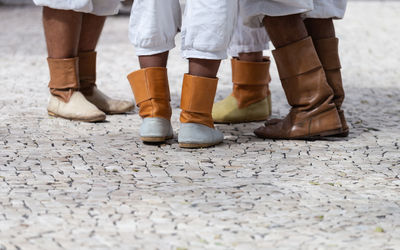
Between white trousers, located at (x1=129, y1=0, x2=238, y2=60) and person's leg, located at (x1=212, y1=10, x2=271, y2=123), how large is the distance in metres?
0.54

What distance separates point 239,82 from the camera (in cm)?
368

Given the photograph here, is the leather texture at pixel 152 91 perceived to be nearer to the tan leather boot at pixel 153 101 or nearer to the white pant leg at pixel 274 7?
the tan leather boot at pixel 153 101

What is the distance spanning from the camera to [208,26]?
297 cm

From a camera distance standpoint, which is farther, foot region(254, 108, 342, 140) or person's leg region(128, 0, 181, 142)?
foot region(254, 108, 342, 140)

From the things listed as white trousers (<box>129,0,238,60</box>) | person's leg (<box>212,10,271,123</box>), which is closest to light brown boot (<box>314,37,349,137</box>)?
person's leg (<box>212,10,271,123</box>)

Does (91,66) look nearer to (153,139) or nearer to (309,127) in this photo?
Answer: (153,139)

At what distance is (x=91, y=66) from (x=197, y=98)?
3.15 ft

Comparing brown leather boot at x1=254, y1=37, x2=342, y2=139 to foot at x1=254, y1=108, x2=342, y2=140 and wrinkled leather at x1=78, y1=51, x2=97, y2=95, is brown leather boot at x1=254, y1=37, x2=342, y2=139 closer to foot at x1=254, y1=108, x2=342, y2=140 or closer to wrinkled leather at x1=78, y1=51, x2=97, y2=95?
foot at x1=254, y1=108, x2=342, y2=140

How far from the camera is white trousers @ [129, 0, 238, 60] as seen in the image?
9.75ft

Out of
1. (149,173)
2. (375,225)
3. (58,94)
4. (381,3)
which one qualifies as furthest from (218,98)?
(381,3)

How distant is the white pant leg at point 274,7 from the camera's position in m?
3.12

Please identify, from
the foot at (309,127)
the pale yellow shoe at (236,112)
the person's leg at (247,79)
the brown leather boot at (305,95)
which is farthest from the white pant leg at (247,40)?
the foot at (309,127)

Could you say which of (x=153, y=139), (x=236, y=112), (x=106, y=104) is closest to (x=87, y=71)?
(x=106, y=104)

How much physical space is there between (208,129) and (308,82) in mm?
465
